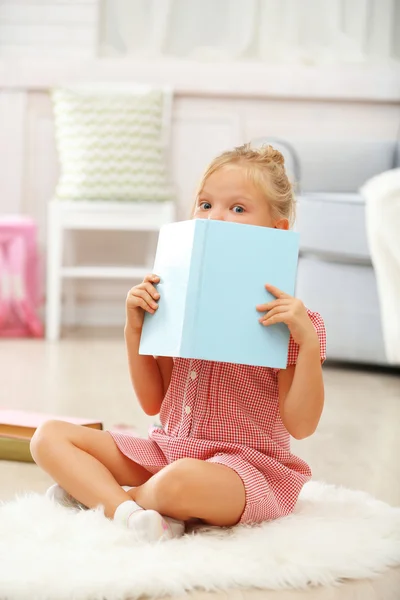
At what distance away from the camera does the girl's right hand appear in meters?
1.02

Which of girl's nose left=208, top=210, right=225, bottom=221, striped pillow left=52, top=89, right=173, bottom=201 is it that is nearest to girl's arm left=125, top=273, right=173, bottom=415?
girl's nose left=208, top=210, right=225, bottom=221

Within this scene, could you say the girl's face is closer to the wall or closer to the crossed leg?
the crossed leg

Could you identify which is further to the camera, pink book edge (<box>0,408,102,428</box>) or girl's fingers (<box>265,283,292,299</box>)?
pink book edge (<box>0,408,102,428</box>)

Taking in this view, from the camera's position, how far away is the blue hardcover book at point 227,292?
954 mm

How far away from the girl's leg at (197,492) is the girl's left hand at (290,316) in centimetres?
17

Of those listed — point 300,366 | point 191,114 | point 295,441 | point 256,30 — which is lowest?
point 295,441

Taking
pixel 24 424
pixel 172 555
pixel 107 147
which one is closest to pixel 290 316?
pixel 172 555

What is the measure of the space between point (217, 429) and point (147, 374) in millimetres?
126

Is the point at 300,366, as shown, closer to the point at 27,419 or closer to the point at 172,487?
the point at 172,487

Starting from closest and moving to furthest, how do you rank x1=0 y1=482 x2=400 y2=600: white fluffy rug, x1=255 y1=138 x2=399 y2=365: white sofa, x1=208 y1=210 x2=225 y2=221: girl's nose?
x1=0 y1=482 x2=400 y2=600: white fluffy rug, x1=208 y1=210 x2=225 y2=221: girl's nose, x1=255 y1=138 x2=399 y2=365: white sofa

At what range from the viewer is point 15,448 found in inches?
51.9

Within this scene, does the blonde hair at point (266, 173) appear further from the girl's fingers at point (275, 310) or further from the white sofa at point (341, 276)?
the white sofa at point (341, 276)

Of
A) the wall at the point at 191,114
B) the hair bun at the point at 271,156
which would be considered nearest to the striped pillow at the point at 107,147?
the wall at the point at 191,114

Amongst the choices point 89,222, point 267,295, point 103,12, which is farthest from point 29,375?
point 103,12
